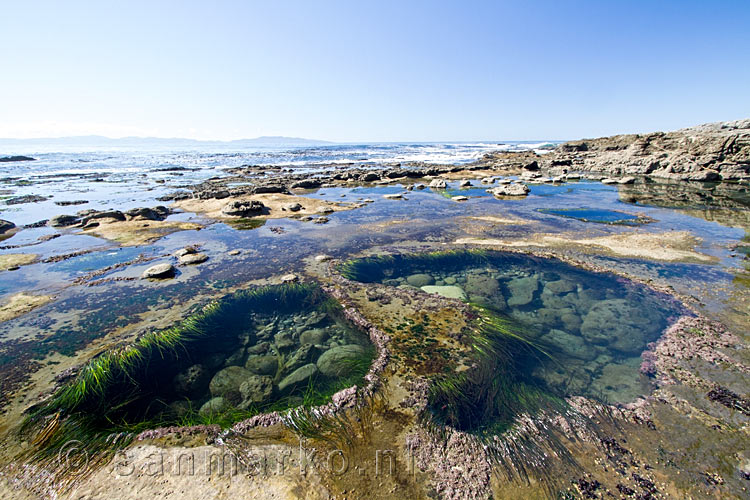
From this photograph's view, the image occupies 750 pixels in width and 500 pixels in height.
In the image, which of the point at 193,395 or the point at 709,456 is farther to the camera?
the point at 193,395

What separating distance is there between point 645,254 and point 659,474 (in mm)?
11417

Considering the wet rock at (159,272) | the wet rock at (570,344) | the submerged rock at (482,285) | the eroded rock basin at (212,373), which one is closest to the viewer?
the eroded rock basin at (212,373)

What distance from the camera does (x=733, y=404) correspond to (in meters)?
5.18

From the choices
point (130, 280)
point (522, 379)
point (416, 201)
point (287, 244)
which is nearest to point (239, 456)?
point (522, 379)

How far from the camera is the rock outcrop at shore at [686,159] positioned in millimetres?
32812

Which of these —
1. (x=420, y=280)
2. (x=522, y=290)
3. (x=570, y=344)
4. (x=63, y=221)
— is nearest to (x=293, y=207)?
(x=63, y=221)

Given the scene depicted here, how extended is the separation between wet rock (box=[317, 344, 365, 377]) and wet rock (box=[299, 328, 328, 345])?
62cm

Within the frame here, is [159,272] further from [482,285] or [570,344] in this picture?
[570,344]

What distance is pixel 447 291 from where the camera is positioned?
9.82 meters

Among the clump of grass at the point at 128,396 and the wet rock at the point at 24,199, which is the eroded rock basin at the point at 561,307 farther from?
the wet rock at the point at 24,199

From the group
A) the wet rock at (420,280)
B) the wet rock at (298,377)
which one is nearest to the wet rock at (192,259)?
the wet rock at (298,377)

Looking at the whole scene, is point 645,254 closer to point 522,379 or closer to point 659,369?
point 659,369

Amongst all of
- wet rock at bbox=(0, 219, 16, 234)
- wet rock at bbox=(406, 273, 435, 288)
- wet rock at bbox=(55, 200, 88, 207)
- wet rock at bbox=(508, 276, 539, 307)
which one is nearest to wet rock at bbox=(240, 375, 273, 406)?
wet rock at bbox=(406, 273, 435, 288)

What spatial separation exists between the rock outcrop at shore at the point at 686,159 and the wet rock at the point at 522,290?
38983 millimetres
